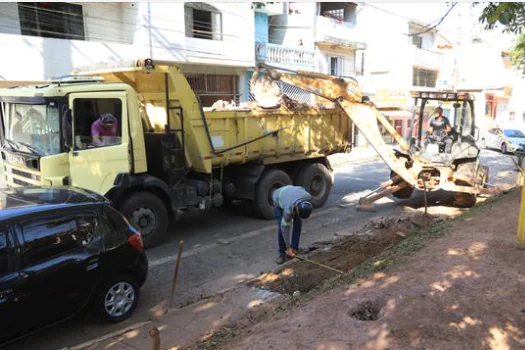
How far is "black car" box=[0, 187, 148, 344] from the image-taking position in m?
4.05

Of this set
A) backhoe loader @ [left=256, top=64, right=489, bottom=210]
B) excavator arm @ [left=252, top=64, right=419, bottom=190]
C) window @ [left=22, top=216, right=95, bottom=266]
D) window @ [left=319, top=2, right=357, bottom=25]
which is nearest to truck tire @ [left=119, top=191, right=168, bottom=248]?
window @ [left=22, top=216, right=95, bottom=266]

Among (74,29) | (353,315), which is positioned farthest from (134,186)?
(74,29)

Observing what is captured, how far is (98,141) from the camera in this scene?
6.87 metres

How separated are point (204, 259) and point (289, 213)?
5.47 ft

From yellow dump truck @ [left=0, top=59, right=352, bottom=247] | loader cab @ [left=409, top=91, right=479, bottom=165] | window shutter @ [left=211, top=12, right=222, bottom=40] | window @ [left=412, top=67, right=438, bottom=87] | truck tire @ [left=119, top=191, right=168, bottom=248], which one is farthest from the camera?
window @ [left=412, top=67, right=438, bottom=87]

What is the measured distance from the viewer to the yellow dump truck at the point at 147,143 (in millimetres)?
6590

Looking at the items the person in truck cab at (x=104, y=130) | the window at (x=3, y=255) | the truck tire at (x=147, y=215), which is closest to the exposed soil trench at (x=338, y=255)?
the truck tire at (x=147, y=215)

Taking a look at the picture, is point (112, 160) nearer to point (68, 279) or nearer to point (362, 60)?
point (68, 279)

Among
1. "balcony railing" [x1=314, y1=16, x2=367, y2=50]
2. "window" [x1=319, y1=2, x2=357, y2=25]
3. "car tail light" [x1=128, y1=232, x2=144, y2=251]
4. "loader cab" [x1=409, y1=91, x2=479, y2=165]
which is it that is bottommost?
"car tail light" [x1=128, y1=232, x2=144, y2=251]

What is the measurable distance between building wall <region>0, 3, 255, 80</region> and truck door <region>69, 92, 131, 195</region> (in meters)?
7.27

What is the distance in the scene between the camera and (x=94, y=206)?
15.8ft

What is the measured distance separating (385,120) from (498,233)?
410 centimetres

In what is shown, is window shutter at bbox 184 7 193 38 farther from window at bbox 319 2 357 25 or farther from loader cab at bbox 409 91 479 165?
window at bbox 319 2 357 25

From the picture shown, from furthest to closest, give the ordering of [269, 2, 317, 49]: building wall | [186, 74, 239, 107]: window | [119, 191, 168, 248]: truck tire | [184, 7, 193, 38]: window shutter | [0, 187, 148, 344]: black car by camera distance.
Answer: [269, 2, 317, 49]: building wall < [186, 74, 239, 107]: window < [184, 7, 193, 38]: window shutter < [119, 191, 168, 248]: truck tire < [0, 187, 148, 344]: black car
